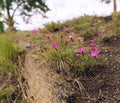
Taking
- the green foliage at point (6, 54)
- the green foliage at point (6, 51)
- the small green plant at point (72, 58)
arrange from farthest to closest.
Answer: the green foliage at point (6, 51)
the green foliage at point (6, 54)
the small green plant at point (72, 58)

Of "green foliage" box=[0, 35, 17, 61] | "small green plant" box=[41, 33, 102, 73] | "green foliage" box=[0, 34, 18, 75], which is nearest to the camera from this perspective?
"small green plant" box=[41, 33, 102, 73]

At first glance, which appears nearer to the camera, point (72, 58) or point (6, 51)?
point (72, 58)

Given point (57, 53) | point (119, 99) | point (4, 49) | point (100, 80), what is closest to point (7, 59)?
point (4, 49)

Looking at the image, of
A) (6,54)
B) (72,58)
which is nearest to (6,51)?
(6,54)

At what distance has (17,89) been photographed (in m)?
3.34

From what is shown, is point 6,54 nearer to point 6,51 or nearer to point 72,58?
point 6,51

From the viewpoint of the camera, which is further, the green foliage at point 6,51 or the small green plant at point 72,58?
the green foliage at point 6,51

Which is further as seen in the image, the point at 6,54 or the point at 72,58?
the point at 6,54

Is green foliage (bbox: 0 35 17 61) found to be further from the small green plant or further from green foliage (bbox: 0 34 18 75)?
the small green plant

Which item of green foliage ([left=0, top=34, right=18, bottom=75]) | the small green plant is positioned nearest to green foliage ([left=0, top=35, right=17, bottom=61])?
green foliage ([left=0, top=34, right=18, bottom=75])

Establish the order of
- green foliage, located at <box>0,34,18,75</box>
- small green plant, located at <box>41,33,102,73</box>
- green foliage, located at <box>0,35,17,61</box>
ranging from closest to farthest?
small green plant, located at <box>41,33,102,73</box> → green foliage, located at <box>0,34,18,75</box> → green foliage, located at <box>0,35,17,61</box>

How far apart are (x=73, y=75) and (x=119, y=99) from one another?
66 centimetres

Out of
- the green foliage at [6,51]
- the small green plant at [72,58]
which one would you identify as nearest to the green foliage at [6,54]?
the green foliage at [6,51]

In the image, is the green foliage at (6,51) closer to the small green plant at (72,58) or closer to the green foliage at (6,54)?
the green foliage at (6,54)
